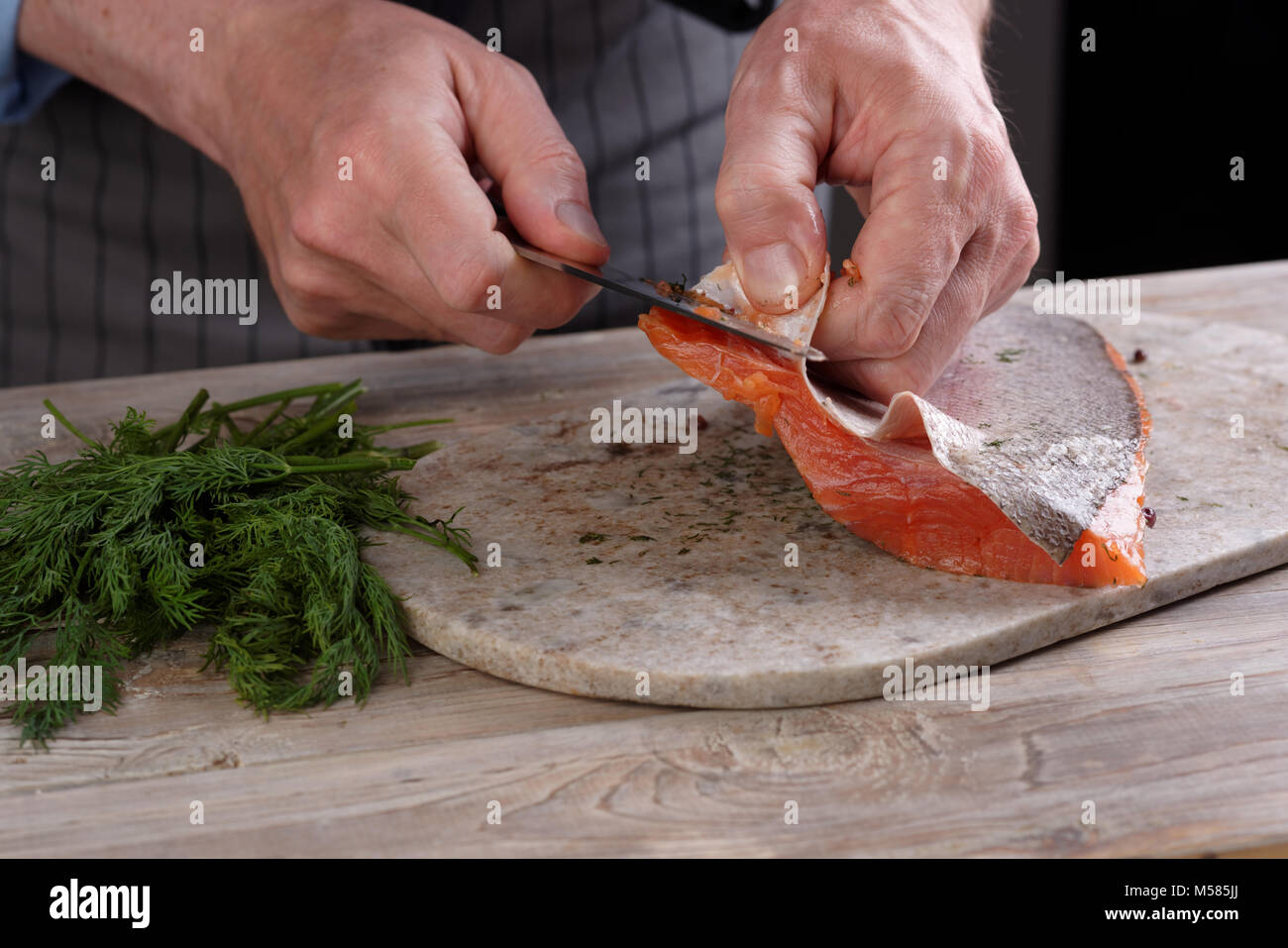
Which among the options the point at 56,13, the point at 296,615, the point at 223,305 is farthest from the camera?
the point at 223,305

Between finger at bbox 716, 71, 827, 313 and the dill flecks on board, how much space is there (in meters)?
0.70

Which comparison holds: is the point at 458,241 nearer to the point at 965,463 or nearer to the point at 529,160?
the point at 529,160

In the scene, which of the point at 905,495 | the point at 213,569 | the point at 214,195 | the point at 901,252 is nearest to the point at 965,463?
the point at 905,495

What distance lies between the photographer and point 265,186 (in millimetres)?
2469

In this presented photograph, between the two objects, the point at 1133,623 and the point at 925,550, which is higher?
the point at 925,550

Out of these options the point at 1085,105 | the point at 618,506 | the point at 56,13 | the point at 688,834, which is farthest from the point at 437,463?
the point at 1085,105

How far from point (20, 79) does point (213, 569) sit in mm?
1780

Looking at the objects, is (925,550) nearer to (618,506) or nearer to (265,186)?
(618,506)

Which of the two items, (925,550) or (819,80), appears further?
(819,80)

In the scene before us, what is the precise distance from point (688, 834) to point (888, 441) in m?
0.78

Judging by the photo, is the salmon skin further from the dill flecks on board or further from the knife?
the dill flecks on board

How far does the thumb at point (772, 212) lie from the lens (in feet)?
6.50

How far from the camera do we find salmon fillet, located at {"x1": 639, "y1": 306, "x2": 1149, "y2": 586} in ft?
5.98

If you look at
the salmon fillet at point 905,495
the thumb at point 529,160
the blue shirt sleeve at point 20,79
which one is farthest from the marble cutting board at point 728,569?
the blue shirt sleeve at point 20,79
